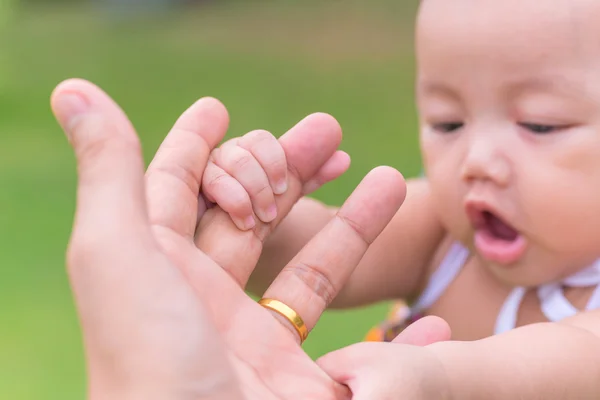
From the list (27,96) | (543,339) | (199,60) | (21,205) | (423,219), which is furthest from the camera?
(199,60)

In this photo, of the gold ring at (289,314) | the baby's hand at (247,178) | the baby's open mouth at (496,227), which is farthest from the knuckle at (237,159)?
the baby's open mouth at (496,227)

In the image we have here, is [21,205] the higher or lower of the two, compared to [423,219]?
lower

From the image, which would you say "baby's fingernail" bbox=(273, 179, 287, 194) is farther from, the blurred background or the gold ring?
the blurred background

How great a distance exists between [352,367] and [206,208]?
0.23 metres

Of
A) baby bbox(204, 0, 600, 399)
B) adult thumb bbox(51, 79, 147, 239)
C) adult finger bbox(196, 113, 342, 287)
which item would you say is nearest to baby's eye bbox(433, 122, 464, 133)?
baby bbox(204, 0, 600, 399)

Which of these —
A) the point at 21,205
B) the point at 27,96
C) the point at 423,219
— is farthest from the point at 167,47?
the point at 423,219

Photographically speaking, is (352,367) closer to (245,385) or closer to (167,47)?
(245,385)

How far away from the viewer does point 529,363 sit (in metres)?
0.63

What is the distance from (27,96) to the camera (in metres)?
2.71

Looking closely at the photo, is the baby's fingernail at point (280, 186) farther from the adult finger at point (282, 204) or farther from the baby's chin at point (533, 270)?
the baby's chin at point (533, 270)

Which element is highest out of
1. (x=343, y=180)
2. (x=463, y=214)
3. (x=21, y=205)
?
(x=463, y=214)

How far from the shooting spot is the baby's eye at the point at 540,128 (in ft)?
2.29

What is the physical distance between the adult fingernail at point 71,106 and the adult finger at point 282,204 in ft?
0.68

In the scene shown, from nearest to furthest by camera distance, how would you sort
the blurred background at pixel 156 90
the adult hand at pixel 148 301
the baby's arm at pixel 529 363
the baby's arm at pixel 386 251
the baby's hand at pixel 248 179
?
the adult hand at pixel 148 301 < the baby's arm at pixel 529 363 < the baby's hand at pixel 248 179 < the baby's arm at pixel 386 251 < the blurred background at pixel 156 90
